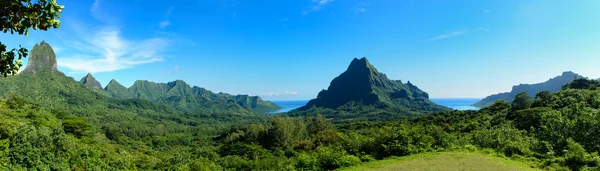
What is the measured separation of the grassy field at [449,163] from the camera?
1115 centimetres

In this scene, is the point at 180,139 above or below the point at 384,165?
below

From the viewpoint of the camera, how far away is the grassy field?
36.6 feet

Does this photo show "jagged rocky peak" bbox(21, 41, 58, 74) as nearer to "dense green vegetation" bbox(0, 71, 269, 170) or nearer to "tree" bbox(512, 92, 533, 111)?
"dense green vegetation" bbox(0, 71, 269, 170)

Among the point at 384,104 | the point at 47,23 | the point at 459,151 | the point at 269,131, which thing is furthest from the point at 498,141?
the point at 384,104

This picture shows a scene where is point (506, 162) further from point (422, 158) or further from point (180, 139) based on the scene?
point (180, 139)

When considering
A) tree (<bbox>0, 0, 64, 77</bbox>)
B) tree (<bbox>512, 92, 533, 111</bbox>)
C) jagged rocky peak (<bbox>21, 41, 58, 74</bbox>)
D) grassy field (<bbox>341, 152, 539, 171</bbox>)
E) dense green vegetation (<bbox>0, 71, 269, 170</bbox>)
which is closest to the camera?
tree (<bbox>0, 0, 64, 77</bbox>)

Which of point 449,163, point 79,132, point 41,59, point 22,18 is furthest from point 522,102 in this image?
point 41,59

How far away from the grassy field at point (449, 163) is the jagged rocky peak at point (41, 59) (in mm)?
208082

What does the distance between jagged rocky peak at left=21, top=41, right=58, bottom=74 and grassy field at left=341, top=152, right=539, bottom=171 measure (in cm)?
20808

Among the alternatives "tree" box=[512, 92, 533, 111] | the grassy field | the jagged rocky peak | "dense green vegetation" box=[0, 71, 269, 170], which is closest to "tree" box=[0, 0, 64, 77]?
the grassy field

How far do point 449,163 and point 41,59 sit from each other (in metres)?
221

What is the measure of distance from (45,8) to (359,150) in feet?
49.0

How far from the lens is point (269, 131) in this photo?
53719mm

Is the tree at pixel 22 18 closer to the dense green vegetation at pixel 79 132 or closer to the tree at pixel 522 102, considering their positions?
the dense green vegetation at pixel 79 132
